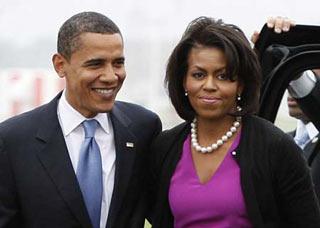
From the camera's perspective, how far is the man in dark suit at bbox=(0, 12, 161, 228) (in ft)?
10.6

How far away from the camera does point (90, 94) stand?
10.8 ft

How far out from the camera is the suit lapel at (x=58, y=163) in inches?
127

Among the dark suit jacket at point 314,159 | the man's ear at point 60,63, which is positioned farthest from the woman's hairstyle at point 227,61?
the dark suit jacket at point 314,159

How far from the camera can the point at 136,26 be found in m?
7.71

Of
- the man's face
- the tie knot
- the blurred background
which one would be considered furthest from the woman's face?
the blurred background

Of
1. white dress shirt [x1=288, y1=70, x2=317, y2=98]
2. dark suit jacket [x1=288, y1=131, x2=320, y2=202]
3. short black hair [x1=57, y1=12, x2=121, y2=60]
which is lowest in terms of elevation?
dark suit jacket [x1=288, y1=131, x2=320, y2=202]

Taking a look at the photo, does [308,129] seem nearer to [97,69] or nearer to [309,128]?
[309,128]

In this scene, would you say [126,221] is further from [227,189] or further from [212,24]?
[212,24]

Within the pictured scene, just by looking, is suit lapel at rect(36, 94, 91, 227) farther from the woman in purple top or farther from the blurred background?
the blurred background

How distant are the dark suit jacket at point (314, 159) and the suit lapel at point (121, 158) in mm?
802

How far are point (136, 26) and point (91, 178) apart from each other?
14.8ft

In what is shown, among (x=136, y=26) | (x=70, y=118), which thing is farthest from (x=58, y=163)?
(x=136, y=26)

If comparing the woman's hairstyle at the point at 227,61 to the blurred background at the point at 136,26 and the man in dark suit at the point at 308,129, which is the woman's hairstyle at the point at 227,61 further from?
the blurred background at the point at 136,26

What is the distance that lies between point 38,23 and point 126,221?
4.62 metres
